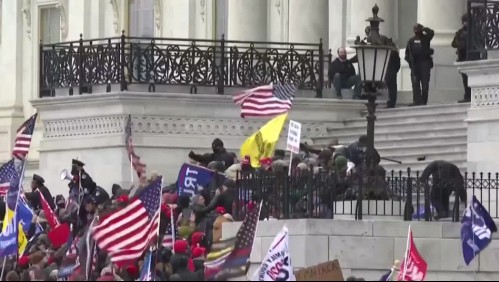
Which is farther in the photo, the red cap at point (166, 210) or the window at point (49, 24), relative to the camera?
the window at point (49, 24)

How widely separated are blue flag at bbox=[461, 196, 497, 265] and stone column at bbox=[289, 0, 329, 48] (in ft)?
56.3

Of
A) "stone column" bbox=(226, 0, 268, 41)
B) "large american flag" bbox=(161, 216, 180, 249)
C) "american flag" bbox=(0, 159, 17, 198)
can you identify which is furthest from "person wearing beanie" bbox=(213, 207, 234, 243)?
"stone column" bbox=(226, 0, 268, 41)

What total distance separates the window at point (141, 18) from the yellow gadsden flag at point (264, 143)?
778 inches

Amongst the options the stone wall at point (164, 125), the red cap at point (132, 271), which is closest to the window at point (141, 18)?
the stone wall at point (164, 125)

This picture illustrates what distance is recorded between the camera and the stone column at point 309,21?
51.7 m

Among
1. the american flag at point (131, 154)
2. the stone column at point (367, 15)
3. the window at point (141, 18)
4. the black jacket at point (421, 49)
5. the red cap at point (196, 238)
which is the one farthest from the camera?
the window at point (141, 18)

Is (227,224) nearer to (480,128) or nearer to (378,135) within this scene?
(480,128)

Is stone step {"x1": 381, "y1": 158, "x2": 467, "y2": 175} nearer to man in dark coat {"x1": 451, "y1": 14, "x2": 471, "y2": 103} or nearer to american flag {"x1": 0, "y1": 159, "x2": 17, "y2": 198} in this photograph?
man in dark coat {"x1": 451, "y1": 14, "x2": 471, "y2": 103}

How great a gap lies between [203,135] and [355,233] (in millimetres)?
11054

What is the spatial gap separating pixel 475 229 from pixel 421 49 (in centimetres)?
1130

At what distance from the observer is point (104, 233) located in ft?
111

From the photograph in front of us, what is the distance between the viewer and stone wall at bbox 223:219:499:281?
116ft

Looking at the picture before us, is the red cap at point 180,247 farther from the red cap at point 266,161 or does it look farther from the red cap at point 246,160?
the red cap at point 246,160

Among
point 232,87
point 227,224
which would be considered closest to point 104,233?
point 227,224
